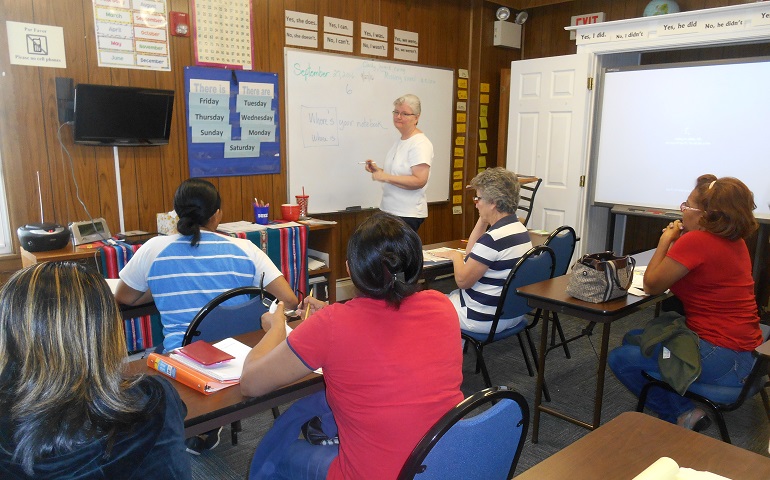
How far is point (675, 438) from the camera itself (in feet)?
4.01

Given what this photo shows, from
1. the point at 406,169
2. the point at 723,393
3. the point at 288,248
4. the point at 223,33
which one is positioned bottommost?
the point at 723,393

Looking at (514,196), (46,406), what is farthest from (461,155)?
(46,406)

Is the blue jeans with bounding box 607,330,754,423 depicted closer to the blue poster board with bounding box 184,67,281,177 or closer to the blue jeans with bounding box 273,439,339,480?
the blue jeans with bounding box 273,439,339,480

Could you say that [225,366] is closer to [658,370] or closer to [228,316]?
[228,316]

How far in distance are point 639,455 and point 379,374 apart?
1.83 feet

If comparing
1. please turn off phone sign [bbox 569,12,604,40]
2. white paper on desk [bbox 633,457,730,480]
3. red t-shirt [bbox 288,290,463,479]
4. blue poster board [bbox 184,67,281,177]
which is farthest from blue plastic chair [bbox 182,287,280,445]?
please turn off phone sign [bbox 569,12,604,40]

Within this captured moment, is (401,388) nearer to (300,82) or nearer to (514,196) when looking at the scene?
(514,196)

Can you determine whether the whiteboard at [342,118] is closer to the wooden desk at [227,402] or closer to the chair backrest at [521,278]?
the chair backrest at [521,278]

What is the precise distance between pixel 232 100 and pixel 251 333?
2.46 meters

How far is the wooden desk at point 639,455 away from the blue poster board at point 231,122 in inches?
126

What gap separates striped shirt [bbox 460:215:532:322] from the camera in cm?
260

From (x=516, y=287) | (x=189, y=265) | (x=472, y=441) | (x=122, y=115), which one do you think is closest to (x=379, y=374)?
(x=472, y=441)

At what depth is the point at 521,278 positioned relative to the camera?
2643 millimetres

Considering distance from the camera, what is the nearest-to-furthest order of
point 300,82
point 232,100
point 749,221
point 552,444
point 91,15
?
point 749,221 < point 552,444 < point 91,15 < point 232,100 < point 300,82
